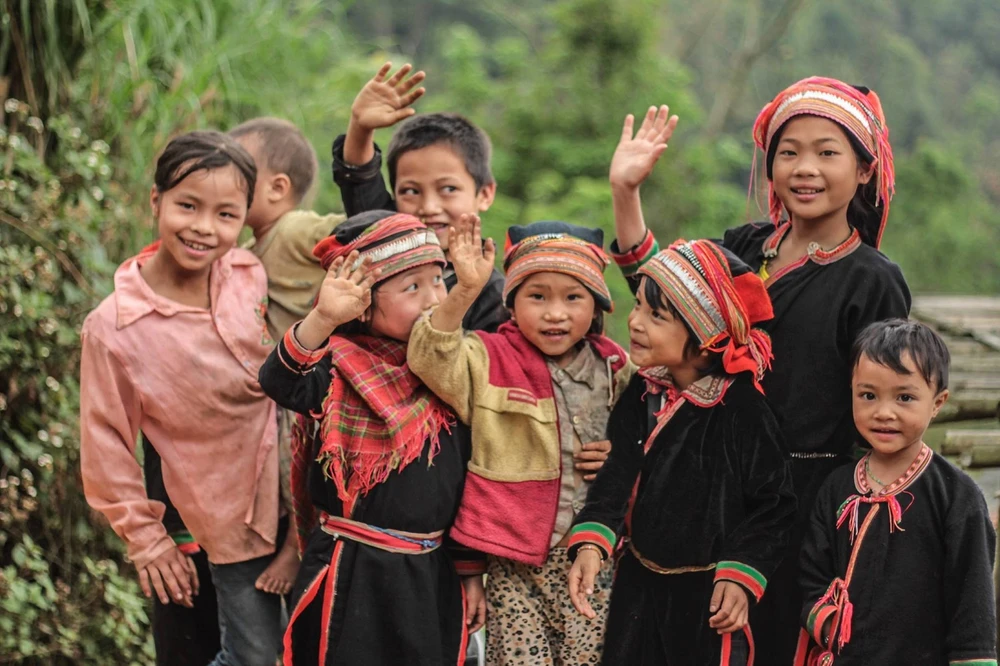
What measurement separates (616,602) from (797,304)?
2.96ft

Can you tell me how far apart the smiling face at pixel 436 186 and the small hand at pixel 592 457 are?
31.9 inches

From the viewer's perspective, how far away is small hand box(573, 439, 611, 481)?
2.79 metres

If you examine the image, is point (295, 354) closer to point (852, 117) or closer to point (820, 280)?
point (820, 280)

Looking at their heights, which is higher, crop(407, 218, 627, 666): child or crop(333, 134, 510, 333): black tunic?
crop(333, 134, 510, 333): black tunic

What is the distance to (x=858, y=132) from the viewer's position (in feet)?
8.97

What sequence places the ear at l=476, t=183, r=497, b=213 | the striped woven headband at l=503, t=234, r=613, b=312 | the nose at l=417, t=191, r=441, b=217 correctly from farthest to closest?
the ear at l=476, t=183, r=497, b=213, the nose at l=417, t=191, r=441, b=217, the striped woven headband at l=503, t=234, r=613, b=312

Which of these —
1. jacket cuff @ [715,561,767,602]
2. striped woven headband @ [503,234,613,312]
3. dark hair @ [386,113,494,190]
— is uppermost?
dark hair @ [386,113,494,190]

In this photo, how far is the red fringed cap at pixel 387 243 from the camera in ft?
8.89

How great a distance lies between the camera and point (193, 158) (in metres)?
2.94

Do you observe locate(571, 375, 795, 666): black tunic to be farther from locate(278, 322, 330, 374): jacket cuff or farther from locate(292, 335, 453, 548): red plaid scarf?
locate(278, 322, 330, 374): jacket cuff

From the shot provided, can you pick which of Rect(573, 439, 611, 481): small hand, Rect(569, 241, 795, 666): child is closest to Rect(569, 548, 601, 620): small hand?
Rect(569, 241, 795, 666): child

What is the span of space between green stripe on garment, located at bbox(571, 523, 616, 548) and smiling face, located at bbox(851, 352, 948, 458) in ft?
2.17

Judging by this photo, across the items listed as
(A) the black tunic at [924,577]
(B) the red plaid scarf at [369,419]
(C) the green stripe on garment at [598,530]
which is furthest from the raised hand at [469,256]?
(A) the black tunic at [924,577]

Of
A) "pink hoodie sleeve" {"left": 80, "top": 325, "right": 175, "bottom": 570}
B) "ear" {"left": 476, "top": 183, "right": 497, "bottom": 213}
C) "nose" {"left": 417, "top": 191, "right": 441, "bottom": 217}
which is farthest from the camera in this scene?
"ear" {"left": 476, "top": 183, "right": 497, "bottom": 213}
